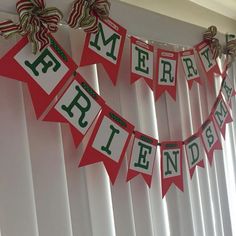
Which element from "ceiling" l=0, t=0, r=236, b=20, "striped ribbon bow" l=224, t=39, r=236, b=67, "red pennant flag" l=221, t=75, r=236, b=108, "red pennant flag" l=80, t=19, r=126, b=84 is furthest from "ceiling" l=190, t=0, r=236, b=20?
"red pennant flag" l=80, t=19, r=126, b=84

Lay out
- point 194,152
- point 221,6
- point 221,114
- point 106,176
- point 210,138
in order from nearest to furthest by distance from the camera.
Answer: point 106,176
point 194,152
point 210,138
point 221,114
point 221,6

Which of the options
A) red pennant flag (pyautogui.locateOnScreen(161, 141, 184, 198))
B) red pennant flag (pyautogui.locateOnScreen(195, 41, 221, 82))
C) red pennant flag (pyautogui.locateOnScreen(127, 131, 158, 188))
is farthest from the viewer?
red pennant flag (pyautogui.locateOnScreen(195, 41, 221, 82))

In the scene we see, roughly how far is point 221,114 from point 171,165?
0.45 metres

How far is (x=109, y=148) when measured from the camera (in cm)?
96

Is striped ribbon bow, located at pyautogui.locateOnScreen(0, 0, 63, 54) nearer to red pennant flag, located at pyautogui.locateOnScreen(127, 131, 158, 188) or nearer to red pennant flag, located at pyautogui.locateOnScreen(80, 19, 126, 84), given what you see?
red pennant flag, located at pyautogui.locateOnScreen(80, 19, 126, 84)

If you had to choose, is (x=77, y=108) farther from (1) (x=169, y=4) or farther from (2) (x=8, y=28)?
(1) (x=169, y=4)

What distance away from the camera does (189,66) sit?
1.33 meters

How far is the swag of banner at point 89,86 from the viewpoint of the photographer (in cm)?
→ 79

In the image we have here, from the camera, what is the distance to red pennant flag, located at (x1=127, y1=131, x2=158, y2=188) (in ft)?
3.46

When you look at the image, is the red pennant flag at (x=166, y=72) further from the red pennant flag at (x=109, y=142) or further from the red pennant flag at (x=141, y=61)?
the red pennant flag at (x=109, y=142)

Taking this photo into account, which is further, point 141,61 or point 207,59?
point 207,59

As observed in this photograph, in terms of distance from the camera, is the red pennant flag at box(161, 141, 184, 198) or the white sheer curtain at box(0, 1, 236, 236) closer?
the white sheer curtain at box(0, 1, 236, 236)

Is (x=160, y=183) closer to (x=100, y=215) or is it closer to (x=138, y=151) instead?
(x=138, y=151)

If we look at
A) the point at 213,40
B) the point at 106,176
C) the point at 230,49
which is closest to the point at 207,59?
the point at 213,40
